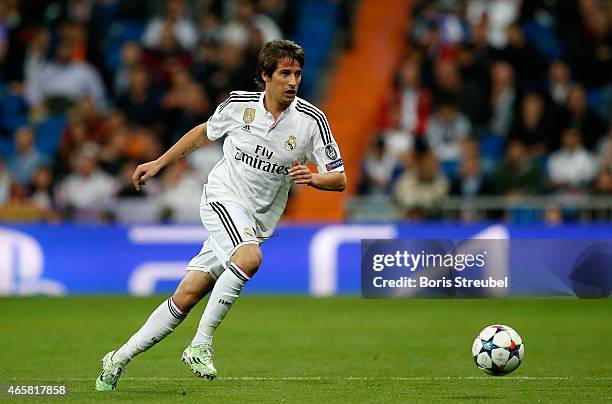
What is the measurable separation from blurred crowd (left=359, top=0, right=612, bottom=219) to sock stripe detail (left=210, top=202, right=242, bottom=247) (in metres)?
8.86

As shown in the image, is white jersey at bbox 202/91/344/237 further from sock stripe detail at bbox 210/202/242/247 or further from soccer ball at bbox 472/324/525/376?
soccer ball at bbox 472/324/525/376

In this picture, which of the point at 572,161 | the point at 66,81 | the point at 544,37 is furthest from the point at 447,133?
the point at 66,81

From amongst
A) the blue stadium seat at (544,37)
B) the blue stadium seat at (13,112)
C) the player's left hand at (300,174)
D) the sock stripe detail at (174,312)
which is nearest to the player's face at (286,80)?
the player's left hand at (300,174)

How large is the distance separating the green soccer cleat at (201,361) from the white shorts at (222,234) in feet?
1.84

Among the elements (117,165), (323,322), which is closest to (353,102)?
(117,165)

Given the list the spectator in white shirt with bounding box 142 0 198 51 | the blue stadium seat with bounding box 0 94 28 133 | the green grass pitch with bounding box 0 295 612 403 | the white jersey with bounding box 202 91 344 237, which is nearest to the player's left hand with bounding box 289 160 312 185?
the white jersey with bounding box 202 91 344 237

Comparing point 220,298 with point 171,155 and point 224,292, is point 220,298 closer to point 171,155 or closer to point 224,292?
point 224,292

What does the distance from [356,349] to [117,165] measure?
7921 mm

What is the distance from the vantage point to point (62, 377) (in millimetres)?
9109

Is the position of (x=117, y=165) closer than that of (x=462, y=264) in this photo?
No

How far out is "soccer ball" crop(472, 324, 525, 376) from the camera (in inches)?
337

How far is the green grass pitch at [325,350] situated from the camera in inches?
328

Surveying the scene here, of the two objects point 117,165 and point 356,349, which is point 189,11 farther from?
point 356,349

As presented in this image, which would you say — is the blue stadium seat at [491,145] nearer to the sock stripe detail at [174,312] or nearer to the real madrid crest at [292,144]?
the real madrid crest at [292,144]
